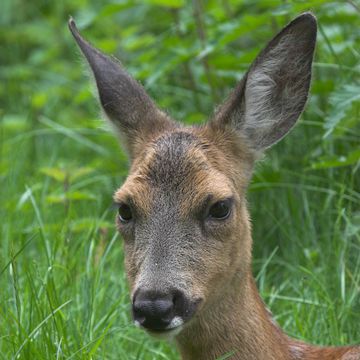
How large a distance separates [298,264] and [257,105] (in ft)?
4.00

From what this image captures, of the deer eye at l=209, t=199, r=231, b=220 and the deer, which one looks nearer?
the deer

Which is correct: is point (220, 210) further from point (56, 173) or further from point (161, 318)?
point (56, 173)

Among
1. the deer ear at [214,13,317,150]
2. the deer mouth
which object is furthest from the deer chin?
the deer ear at [214,13,317,150]

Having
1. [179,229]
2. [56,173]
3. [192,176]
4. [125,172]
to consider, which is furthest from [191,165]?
[125,172]

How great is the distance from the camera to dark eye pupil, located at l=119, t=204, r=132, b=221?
4.70 meters

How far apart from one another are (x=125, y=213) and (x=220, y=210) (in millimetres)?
426

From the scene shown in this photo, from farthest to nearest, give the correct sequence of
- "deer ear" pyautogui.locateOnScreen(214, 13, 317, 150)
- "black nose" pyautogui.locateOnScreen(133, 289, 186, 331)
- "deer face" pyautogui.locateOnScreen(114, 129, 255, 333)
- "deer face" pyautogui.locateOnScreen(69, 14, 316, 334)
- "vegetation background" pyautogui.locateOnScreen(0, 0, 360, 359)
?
"vegetation background" pyautogui.locateOnScreen(0, 0, 360, 359) < "deer ear" pyautogui.locateOnScreen(214, 13, 317, 150) < "deer face" pyautogui.locateOnScreen(69, 14, 316, 334) < "deer face" pyautogui.locateOnScreen(114, 129, 255, 333) < "black nose" pyautogui.locateOnScreen(133, 289, 186, 331)

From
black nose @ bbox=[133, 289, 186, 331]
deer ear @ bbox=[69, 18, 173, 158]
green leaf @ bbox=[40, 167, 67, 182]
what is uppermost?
deer ear @ bbox=[69, 18, 173, 158]

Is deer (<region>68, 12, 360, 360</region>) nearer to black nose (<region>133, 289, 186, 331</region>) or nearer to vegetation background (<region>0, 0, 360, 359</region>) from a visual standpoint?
black nose (<region>133, 289, 186, 331</region>)

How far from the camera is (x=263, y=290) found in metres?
5.95

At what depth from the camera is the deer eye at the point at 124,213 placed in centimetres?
470

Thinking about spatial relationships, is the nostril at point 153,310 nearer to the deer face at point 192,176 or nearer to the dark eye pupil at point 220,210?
the deer face at point 192,176

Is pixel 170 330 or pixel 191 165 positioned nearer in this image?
pixel 170 330

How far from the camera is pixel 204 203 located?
456cm
